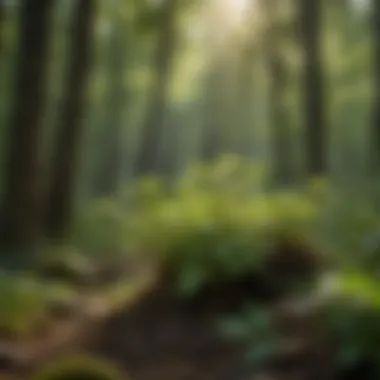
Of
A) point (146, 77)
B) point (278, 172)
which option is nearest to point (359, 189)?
point (278, 172)

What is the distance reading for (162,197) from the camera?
296 inches

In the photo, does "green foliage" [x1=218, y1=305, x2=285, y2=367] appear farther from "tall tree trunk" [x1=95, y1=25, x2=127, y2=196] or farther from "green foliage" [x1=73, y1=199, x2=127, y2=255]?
"tall tree trunk" [x1=95, y1=25, x2=127, y2=196]

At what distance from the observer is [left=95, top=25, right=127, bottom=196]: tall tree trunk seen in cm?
1767

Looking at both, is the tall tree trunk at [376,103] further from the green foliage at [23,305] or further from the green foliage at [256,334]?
the green foliage at [23,305]

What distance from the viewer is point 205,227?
19.4ft

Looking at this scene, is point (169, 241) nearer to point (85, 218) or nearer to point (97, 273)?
point (97, 273)

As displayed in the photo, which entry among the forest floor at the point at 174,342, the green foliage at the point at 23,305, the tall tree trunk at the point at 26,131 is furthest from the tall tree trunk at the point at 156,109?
the forest floor at the point at 174,342

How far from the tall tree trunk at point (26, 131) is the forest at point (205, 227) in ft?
0.06

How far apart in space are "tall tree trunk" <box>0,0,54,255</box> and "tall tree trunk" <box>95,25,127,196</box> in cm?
801

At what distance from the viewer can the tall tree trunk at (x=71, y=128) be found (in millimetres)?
9773

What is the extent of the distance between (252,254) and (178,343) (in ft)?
2.77

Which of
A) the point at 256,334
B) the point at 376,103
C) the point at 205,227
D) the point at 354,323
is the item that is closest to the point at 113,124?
the point at 376,103

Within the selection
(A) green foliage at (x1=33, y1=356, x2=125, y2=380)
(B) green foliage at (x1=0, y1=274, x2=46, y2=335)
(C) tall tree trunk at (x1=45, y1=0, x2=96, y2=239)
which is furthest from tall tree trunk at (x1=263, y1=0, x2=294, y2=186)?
(A) green foliage at (x1=33, y1=356, x2=125, y2=380)

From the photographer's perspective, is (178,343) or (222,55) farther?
(222,55)
